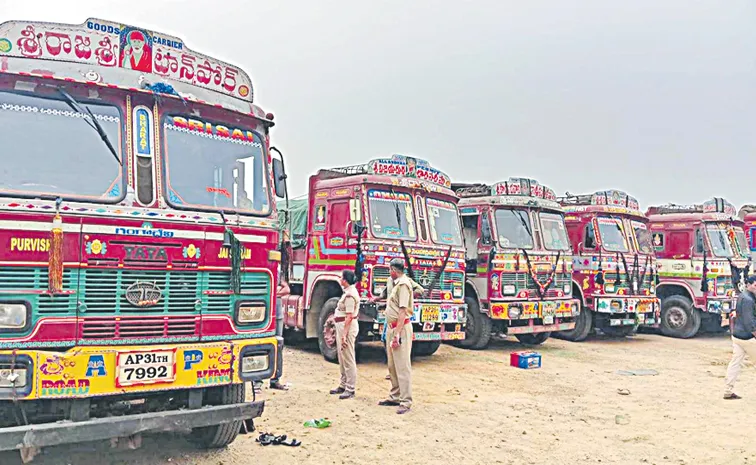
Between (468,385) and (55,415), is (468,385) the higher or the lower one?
the lower one

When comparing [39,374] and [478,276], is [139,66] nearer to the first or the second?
[39,374]

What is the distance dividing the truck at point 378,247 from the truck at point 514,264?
133cm

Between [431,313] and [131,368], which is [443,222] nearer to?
[431,313]

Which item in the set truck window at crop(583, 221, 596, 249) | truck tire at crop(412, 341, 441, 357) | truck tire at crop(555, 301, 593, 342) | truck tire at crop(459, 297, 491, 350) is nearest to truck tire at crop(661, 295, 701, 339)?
truck tire at crop(555, 301, 593, 342)

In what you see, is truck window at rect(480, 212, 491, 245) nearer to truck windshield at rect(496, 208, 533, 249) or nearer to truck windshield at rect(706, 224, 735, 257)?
truck windshield at rect(496, 208, 533, 249)

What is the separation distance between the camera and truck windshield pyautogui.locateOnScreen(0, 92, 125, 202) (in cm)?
464

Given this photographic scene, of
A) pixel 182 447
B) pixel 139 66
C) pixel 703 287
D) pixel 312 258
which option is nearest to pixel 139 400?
pixel 182 447

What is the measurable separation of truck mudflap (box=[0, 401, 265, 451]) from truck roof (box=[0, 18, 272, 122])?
2.36 m

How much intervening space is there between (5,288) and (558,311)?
10.6 meters

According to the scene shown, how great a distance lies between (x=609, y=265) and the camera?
14.6 meters

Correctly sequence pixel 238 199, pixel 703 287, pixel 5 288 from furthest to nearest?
pixel 703 287 → pixel 238 199 → pixel 5 288

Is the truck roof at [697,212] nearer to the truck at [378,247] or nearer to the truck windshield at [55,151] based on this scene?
the truck at [378,247]

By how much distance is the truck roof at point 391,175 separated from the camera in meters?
10.7

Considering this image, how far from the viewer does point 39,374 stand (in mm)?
4387
